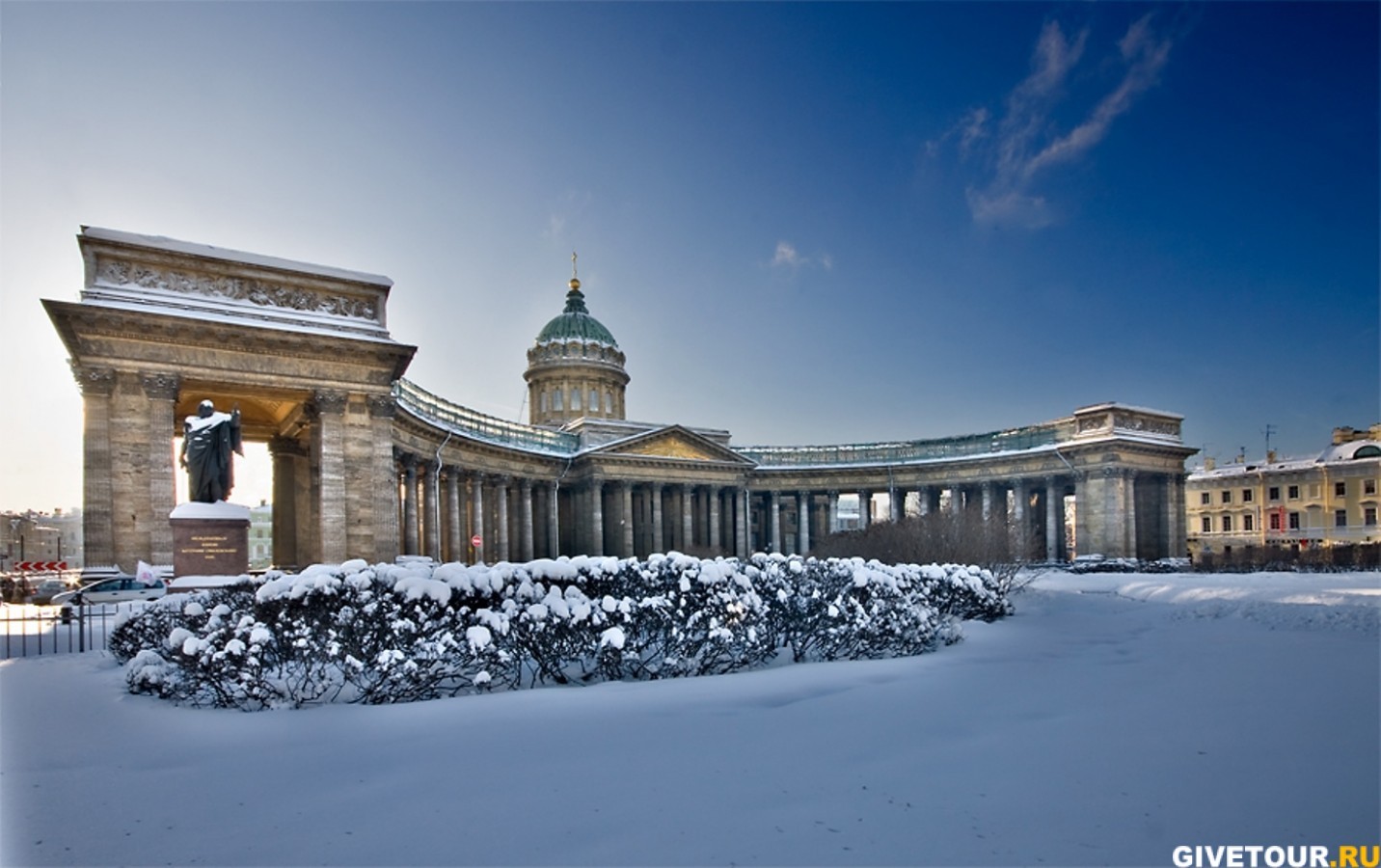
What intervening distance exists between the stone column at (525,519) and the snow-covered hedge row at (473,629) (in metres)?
36.0

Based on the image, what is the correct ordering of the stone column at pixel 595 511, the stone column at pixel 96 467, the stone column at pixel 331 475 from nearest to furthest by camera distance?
1. the stone column at pixel 96 467
2. the stone column at pixel 331 475
3. the stone column at pixel 595 511

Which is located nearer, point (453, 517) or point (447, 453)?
point (447, 453)

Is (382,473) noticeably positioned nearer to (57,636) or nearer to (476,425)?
(57,636)

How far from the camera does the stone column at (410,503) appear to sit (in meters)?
33.6

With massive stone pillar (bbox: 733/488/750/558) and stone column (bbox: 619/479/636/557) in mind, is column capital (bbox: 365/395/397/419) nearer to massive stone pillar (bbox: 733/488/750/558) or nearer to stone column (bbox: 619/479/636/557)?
stone column (bbox: 619/479/636/557)

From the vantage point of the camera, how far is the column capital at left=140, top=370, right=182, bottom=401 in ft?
74.8

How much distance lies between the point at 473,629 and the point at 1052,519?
51.6 meters

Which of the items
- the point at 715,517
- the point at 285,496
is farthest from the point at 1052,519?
the point at 285,496

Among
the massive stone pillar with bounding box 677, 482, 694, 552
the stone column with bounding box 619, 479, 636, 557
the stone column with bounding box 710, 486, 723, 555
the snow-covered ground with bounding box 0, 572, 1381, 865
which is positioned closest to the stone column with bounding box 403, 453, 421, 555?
the stone column with bounding box 619, 479, 636, 557

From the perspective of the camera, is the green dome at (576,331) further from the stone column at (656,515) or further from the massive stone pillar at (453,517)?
the massive stone pillar at (453,517)

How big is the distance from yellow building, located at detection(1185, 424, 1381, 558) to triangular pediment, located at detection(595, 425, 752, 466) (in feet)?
129

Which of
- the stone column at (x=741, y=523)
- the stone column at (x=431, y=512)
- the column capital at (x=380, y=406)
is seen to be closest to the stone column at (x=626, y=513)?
the stone column at (x=741, y=523)

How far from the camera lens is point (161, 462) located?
22.8 m

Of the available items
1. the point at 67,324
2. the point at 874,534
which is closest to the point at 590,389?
the point at 874,534
